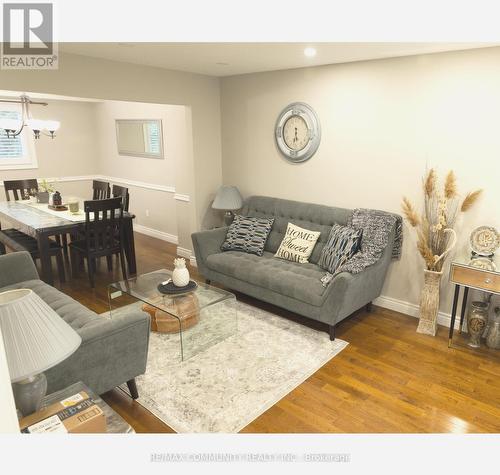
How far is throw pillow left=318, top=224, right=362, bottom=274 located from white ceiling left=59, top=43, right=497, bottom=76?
1.49 m

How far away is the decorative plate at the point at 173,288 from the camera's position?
10.1ft

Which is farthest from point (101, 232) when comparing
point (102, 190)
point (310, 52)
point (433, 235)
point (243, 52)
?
point (433, 235)

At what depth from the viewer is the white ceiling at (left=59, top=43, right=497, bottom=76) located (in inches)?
107

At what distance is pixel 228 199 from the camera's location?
4.48 m

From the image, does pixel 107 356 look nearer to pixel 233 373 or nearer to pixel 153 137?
pixel 233 373

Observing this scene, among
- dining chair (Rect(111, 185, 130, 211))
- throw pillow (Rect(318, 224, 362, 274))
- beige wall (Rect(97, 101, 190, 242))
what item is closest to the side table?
throw pillow (Rect(318, 224, 362, 274))

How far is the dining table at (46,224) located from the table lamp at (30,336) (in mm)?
2852

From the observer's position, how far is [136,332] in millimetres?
2270

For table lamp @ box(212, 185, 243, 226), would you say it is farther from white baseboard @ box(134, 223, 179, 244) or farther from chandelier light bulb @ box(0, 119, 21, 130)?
chandelier light bulb @ box(0, 119, 21, 130)
